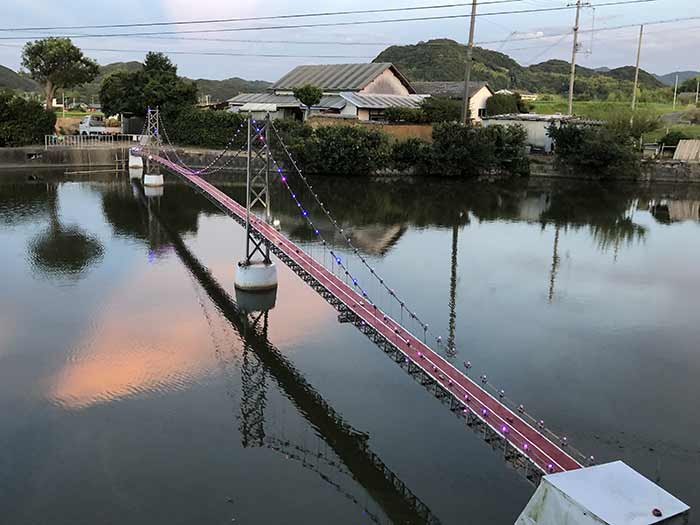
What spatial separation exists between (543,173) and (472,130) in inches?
240

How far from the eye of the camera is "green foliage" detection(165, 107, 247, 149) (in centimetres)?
4256

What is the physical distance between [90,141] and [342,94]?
1674 cm

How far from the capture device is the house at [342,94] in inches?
1667

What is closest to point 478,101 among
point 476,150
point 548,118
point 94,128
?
point 548,118

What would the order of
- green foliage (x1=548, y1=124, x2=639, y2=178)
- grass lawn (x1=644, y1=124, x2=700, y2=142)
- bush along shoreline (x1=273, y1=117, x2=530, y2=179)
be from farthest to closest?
grass lawn (x1=644, y1=124, x2=700, y2=142), green foliage (x1=548, y1=124, x2=639, y2=178), bush along shoreline (x1=273, y1=117, x2=530, y2=179)

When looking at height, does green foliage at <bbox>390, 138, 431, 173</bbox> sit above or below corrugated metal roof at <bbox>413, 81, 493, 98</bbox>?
below

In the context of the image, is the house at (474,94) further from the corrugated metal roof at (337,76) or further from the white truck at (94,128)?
the white truck at (94,128)

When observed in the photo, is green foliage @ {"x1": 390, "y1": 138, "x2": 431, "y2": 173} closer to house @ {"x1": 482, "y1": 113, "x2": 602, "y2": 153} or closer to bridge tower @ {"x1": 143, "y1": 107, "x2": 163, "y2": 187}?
house @ {"x1": 482, "y1": 113, "x2": 602, "y2": 153}

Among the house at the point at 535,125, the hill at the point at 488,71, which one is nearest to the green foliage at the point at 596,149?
the house at the point at 535,125

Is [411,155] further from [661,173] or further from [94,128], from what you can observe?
[94,128]

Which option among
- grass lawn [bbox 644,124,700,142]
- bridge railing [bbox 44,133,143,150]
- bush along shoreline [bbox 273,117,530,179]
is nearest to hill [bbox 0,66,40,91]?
bridge railing [bbox 44,133,143,150]

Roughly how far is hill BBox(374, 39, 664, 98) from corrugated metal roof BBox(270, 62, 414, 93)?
1178 inches

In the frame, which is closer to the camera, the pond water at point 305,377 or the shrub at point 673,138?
the pond water at point 305,377

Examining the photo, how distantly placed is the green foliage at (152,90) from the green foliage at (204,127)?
99 centimetres
